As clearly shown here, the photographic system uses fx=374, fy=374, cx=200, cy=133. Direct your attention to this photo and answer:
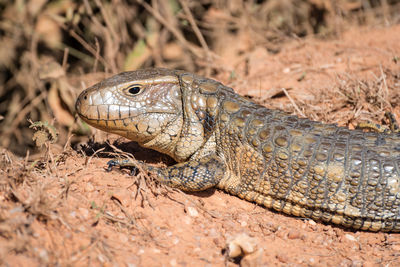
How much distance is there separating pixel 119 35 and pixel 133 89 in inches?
185

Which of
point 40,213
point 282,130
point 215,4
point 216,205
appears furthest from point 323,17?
point 40,213

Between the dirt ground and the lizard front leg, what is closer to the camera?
the dirt ground

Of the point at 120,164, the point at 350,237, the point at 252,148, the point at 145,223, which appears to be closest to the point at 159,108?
the point at 120,164

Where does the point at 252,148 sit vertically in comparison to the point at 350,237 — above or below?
above

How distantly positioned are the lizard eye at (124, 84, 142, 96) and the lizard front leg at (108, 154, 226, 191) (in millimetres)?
747

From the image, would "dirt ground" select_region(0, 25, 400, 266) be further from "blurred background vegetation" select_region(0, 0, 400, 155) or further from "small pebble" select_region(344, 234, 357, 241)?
"blurred background vegetation" select_region(0, 0, 400, 155)

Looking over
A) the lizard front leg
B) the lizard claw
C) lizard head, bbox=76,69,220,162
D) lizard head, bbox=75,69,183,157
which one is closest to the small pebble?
the lizard front leg

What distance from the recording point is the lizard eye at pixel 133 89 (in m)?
3.98

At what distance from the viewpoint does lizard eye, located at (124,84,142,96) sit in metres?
3.98

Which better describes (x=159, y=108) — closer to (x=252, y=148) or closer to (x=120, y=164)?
(x=120, y=164)

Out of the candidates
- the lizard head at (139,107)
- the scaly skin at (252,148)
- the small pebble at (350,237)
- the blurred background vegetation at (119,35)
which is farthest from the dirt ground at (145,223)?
the blurred background vegetation at (119,35)

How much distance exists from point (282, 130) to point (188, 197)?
1.21 meters

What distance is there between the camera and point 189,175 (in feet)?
12.7

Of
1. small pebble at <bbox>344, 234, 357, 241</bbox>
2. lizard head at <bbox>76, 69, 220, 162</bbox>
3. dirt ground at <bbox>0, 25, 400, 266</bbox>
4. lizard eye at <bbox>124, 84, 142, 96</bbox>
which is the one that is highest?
lizard eye at <bbox>124, 84, 142, 96</bbox>
